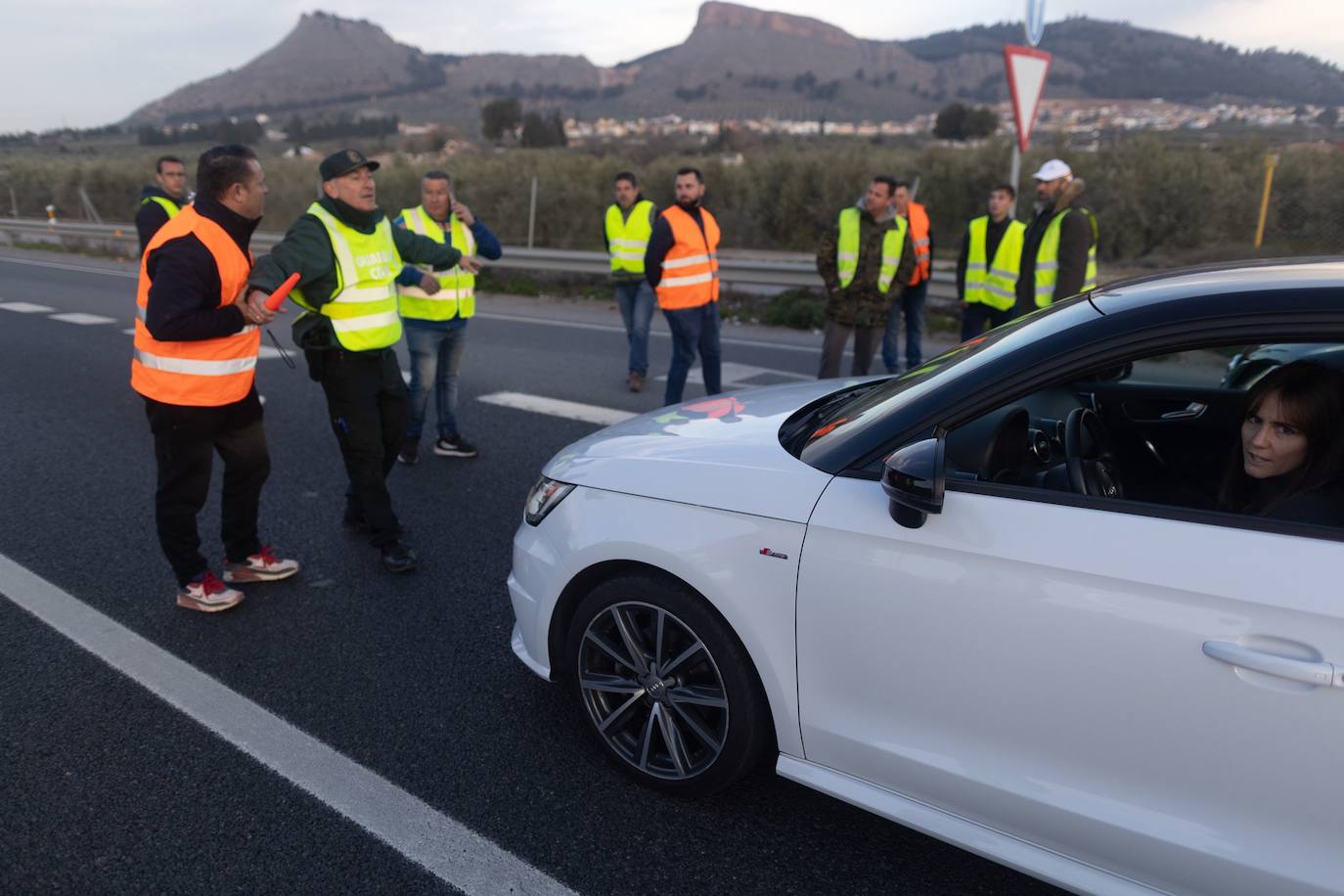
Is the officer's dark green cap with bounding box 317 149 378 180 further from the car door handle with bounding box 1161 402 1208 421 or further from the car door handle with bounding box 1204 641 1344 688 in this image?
the car door handle with bounding box 1204 641 1344 688

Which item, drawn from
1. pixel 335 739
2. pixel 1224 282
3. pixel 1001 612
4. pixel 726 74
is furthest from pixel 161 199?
pixel 726 74

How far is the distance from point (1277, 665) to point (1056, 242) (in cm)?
555

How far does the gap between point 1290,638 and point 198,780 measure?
9.57ft

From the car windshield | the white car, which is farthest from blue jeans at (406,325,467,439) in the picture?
the car windshield

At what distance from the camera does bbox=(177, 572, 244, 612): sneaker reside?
3.98 metres

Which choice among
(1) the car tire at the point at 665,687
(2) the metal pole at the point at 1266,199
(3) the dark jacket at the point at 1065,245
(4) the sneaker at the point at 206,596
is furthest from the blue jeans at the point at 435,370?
(2) the metal pole at the point at 1266,199

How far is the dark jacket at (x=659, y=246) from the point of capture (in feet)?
23.3

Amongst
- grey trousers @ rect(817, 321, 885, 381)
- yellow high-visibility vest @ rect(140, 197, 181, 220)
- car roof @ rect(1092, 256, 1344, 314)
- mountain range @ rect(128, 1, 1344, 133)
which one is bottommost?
grey trousers @ rect(817, 321, 885, 381)

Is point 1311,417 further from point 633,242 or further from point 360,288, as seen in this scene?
point 633,242

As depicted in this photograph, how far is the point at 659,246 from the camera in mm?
7125

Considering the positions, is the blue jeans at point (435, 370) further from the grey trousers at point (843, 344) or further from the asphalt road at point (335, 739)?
the grey trousers at point (843, 344)

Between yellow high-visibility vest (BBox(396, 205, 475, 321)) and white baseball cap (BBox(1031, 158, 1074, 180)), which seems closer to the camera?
yellow high-visibility vest (BBox(396, 205, 475, 321))

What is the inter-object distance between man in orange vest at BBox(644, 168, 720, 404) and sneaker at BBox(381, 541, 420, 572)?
319 centimetres

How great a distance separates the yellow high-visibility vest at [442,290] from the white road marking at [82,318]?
8139 mm
